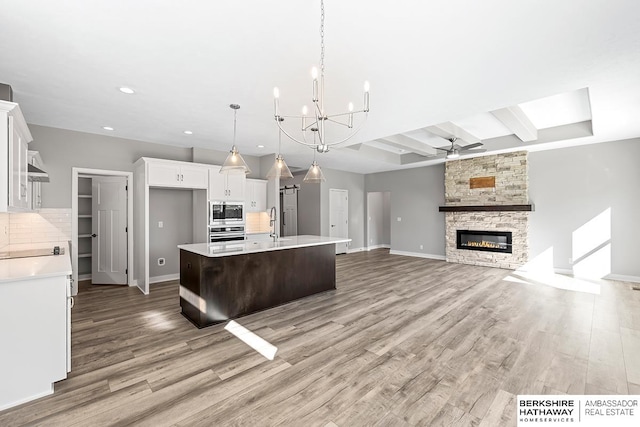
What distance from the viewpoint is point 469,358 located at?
2.64m

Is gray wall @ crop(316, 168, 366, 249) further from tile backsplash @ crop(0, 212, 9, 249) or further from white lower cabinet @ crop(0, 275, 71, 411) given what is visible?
white lower cabinet @ crop(0, 275, 71, 411)

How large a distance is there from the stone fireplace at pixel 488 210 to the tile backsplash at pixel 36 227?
8.20 meters

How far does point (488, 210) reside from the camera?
6.90 metres

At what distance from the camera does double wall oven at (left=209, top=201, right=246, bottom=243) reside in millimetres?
5500

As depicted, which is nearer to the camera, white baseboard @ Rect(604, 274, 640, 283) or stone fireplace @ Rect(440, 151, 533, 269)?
white baseboard @ Rect(604, 274, 640, 283)

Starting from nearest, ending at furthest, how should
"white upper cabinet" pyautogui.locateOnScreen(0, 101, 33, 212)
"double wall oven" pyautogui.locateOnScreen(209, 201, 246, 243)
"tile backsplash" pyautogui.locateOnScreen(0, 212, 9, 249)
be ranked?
"white upper cabinet" pyautogui.locateOnScreen(0, 101, 33, 212) → "tile backsplash" pyautogui.locateOnScreen(0, 212, 9, 249) → "double wall oven" pyautogui.locateOnScreen(209, 201, 246, 243)

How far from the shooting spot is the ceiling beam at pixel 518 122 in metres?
4.47

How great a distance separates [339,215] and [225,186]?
4298mm

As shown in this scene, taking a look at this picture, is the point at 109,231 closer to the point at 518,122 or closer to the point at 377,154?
the point at 377,154

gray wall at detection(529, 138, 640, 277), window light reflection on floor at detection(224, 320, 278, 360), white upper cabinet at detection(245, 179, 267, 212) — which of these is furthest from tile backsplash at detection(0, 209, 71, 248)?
gray wall at detection(529, 138, 640, 277)

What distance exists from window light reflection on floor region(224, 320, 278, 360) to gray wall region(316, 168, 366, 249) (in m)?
5.25

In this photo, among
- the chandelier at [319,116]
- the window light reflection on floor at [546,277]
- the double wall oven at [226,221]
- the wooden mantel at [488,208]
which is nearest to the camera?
the chandelier at [319,116]

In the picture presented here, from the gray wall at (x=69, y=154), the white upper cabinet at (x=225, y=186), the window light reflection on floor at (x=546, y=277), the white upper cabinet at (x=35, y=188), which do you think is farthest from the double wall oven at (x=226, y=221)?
the window light reflection on floor at (x=546, y=277)

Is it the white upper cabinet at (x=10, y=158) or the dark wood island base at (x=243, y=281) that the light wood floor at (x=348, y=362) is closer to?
the dark wood island base at (x=243, y=281)
